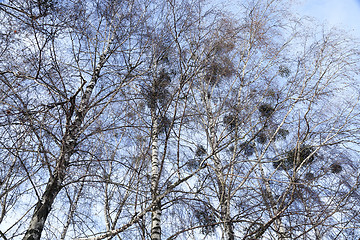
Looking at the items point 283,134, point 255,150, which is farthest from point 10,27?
point 283,134

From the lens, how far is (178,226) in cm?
463

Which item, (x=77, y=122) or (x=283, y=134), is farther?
(x=283, y=134)

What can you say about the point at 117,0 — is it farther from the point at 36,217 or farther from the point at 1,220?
the point at 1,220

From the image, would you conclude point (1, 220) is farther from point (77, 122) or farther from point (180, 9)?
point (180, 9)

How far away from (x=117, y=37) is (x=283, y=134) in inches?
190

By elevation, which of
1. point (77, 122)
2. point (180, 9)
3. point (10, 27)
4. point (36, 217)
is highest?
point (180, 9)

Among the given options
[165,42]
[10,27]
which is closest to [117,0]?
[165,42]

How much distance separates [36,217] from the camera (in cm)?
244

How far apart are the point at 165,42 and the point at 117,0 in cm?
118

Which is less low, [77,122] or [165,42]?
[165,42]

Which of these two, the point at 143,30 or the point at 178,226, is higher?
the point at 143,30

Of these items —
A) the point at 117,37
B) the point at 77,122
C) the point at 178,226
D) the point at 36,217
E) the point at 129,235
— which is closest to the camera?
the point at 36,217

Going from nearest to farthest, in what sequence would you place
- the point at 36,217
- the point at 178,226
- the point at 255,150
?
the point at 36,217 < the point at 178,226 < the point at 255,150

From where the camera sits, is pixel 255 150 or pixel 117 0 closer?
pixel 117 0
